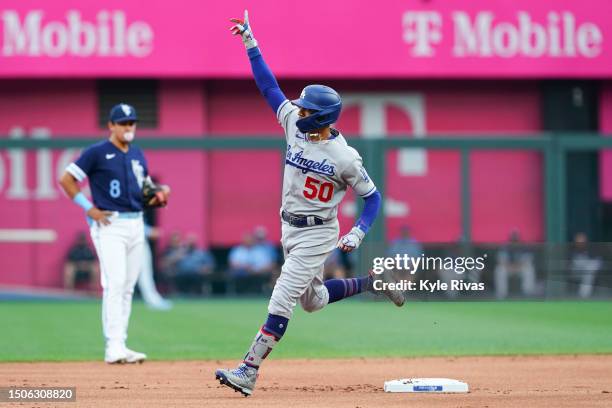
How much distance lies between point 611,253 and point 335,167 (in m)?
11.2

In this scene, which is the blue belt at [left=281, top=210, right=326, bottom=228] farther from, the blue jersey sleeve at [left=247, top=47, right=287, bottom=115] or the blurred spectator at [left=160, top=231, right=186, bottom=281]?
the blurred spectator at [left=160, top=231, right=186, bottom=281]

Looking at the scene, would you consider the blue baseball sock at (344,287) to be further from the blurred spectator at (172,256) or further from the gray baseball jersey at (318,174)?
the blurred spectator at (172,256)

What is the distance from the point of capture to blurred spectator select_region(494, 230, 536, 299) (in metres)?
18.9

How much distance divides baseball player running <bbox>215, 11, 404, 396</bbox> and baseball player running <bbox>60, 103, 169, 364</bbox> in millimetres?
2392

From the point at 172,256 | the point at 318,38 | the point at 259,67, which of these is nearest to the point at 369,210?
the point at 259,67

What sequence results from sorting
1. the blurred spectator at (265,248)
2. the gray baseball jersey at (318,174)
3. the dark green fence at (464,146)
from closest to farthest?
the gray baseball jersey at (318,174), the blurred spectator at (265,248), the dark green fence at (464,146)

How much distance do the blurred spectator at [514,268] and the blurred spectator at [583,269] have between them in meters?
0.63

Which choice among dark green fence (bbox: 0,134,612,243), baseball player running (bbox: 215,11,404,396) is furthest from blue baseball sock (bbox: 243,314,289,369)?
dark green fence (bbox: 0,134,612,243)

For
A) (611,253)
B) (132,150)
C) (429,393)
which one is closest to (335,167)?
(429,393)

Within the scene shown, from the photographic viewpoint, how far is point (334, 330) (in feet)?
48.8

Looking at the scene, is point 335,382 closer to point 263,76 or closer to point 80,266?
point 263,76

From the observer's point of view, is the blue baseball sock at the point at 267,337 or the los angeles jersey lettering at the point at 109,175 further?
the los angeles jersey lettering at the point at 109,175

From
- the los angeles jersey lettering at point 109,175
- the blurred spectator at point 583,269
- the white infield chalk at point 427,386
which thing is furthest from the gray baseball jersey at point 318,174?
the blurred spectator at point 583,269

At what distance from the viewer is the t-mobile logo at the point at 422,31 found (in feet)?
79.5
